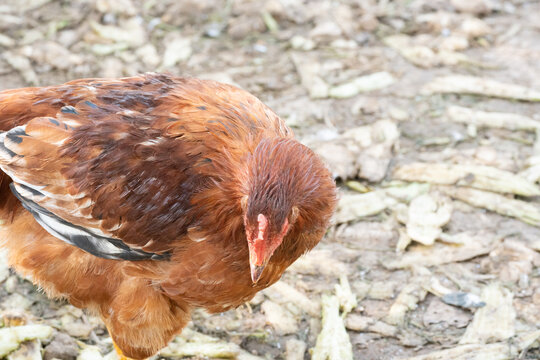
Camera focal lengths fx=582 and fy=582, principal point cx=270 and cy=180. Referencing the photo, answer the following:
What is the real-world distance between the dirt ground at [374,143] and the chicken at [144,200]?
625 millimetres

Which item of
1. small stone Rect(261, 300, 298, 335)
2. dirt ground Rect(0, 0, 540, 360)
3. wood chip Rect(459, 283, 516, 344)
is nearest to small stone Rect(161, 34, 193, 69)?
dirt ground Rect(0, 0, 540, 360)

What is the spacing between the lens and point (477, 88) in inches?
205

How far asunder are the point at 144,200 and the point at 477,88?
355 cm

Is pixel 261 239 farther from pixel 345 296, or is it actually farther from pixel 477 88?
pixel 477 88

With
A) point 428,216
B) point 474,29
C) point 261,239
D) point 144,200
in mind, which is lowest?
point 428,216

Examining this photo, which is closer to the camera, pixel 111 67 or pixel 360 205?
pixel 360 205

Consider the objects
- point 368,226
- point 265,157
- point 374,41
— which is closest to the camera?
point 265,157

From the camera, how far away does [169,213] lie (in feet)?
9.24

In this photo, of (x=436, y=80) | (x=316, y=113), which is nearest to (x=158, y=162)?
(x=316, y=113)

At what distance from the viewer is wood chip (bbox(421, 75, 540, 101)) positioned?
5.12 metres

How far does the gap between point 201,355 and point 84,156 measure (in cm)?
136

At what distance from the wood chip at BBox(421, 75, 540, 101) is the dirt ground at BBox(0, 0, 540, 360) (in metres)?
0.02

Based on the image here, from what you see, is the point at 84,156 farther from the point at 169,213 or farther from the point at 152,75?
the point at 152,75

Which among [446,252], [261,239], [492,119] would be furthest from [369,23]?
[261,239]
